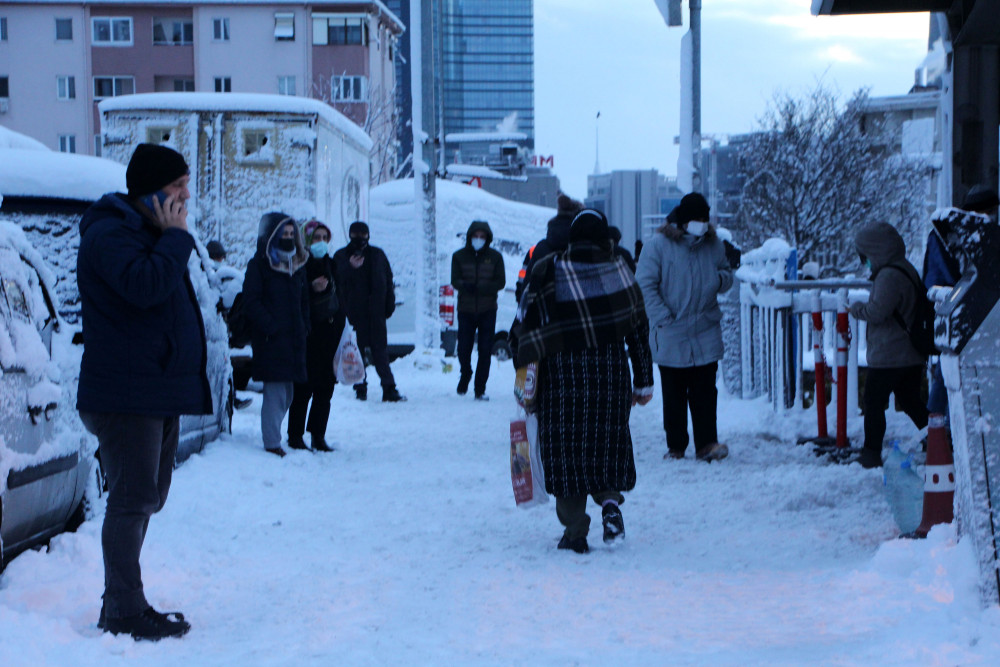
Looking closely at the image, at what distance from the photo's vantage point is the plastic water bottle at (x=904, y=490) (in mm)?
5785

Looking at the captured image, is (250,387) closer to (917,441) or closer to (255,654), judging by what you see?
(917,441)

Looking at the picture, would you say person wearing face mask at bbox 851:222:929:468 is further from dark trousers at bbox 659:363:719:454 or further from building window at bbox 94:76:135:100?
building window at bbox 94:76:135:100

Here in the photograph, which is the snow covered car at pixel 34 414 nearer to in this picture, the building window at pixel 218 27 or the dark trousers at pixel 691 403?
the dark trousers at pixel 691 403

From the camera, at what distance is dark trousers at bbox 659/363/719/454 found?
879cm

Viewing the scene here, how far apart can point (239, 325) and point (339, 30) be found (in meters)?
51.8

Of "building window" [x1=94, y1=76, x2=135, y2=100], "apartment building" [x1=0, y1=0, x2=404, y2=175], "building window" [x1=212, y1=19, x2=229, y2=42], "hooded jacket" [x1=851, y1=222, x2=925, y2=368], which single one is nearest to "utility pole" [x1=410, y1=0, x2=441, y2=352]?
"hooded jacket" [x1=851, y1=222, x2=925, y2=368]

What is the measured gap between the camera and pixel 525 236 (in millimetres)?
22094

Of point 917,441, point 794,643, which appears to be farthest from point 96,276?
point 917,441

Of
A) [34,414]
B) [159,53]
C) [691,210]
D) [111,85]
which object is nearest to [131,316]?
[34,414]

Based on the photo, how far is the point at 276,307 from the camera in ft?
29.2

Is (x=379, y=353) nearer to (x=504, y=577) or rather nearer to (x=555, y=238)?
(x=555, y=238)

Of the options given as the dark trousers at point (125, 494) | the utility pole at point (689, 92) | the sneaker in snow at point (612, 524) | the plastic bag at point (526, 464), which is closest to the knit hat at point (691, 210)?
the plastic bag at point (526, 464)

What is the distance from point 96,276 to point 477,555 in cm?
239

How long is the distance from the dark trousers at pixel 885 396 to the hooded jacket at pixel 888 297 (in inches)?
2.8
